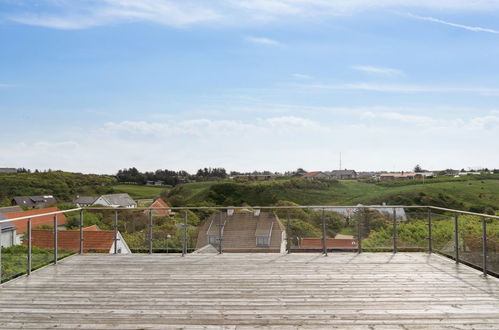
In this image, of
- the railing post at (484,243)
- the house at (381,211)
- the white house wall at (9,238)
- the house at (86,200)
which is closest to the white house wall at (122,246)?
the white house wall at (9,238)

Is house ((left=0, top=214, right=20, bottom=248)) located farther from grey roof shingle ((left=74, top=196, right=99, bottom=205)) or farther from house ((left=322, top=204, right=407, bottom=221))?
grey roof shingle ((left=74, top=196, right=99, bottom=205))

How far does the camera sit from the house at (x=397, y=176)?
52312mm

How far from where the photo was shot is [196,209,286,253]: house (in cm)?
810

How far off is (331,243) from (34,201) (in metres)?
48.3

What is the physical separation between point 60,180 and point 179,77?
139 feet

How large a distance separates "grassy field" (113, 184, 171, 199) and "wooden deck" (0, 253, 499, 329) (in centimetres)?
4871

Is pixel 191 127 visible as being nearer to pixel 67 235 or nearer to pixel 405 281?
pixel 67 235

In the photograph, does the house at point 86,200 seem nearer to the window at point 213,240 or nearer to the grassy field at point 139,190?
the grassy field at point 139,190

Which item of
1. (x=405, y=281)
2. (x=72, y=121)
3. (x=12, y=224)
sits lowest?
(x=405, y=281)

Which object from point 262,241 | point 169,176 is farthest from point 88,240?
point 169,176

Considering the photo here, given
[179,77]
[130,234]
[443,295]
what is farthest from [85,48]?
[443,295]

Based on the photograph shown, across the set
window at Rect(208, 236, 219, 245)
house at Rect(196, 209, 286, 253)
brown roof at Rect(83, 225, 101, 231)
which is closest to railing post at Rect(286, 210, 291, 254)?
house at Rect(196, 209, 286, 253)

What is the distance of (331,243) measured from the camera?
8.09 metres

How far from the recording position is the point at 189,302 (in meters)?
4.75
